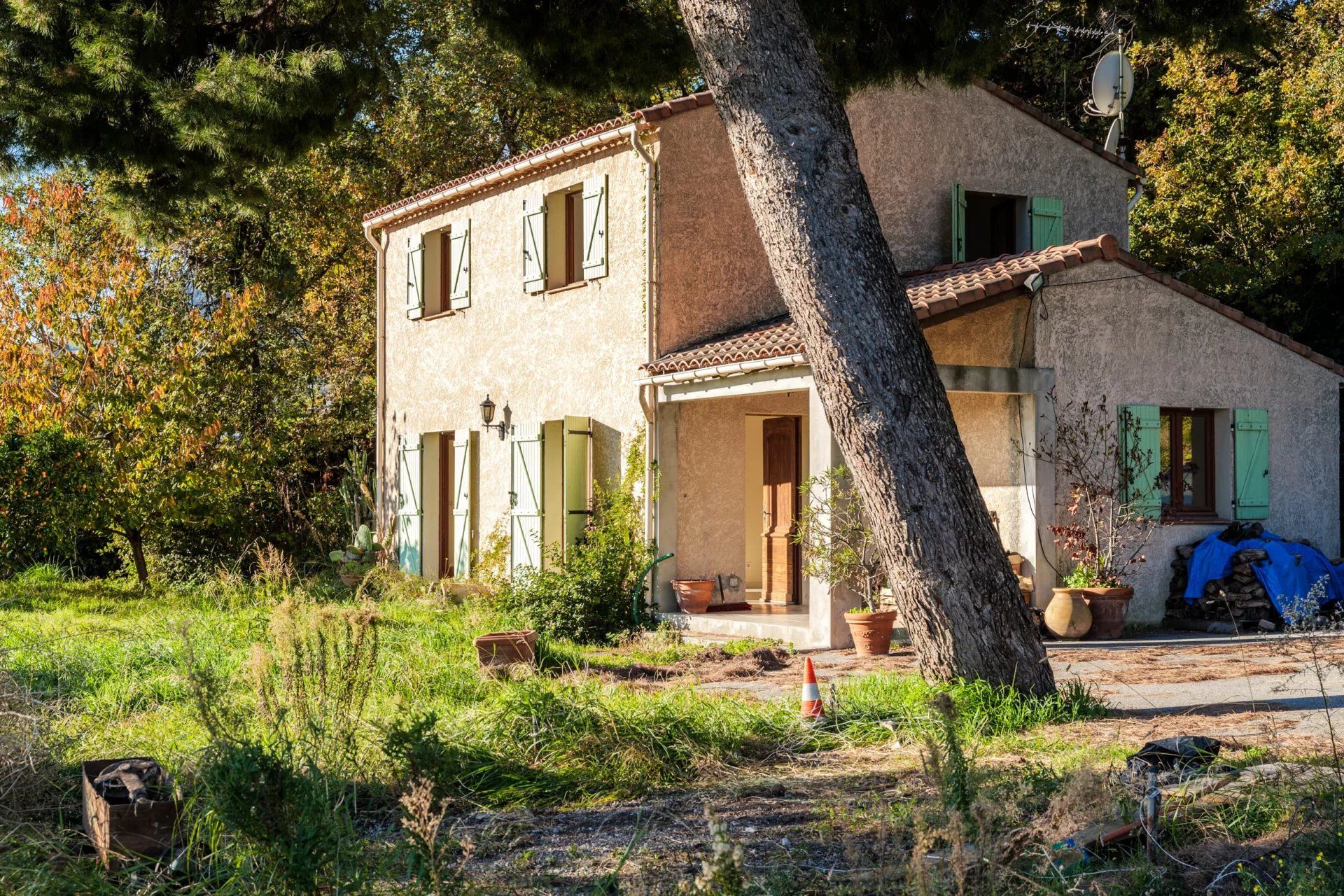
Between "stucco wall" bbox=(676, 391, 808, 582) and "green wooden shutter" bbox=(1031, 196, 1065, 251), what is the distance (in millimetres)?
3795

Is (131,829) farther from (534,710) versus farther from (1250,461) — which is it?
(1250,461)

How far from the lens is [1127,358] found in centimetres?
1279

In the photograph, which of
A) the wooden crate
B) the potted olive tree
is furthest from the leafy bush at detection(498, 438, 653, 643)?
the wooden crate

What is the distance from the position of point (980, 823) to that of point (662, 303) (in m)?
10.0

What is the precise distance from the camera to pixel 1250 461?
44.1 ft

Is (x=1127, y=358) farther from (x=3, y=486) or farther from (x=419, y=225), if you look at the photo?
(x=3, y=486)

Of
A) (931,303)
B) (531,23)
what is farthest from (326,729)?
(931,303)

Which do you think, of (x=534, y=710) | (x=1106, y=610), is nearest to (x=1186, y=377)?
(x=1106, y=610)

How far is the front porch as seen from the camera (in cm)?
1165

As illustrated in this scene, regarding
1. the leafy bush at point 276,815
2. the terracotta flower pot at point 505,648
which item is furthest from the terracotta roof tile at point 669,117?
the leafy bush at point 276,815

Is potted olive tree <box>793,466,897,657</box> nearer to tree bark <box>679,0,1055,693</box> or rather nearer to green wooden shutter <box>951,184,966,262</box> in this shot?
tree bark <box>679,0,1055,693</box>

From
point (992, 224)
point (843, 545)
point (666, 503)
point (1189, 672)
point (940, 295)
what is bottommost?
point (1189, 672)

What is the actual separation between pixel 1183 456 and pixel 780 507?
4.33 m

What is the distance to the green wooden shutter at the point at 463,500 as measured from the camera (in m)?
16.3
